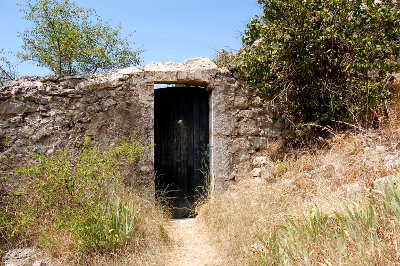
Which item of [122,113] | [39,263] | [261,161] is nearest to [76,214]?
[39,263]

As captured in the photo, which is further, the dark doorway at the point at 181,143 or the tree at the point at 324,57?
the dark doorway at the point at 181,143

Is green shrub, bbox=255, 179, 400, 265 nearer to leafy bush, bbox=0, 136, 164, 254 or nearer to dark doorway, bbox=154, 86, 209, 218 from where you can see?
leafy bush, bbox=0, 136, 164, 254

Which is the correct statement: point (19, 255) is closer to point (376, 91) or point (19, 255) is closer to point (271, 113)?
point (271, 113)

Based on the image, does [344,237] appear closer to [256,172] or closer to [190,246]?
[190,246]

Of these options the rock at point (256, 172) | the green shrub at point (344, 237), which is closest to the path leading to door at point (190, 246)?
the green shrub at point (344, 237)

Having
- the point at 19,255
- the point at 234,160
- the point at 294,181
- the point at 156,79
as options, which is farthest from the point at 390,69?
the point at 19,255

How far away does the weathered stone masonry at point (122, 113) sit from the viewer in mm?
5242

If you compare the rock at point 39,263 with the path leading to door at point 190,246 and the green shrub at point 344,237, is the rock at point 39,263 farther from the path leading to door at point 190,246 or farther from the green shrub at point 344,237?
the green shrub at point 344,237

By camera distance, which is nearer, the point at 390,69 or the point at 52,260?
the point at 52,260

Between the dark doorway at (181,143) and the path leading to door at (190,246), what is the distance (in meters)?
0.59

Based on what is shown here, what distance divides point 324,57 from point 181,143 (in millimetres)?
2732

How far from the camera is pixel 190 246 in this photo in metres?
4.54

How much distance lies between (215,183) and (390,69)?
10.7 ft

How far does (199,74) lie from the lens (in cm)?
570
